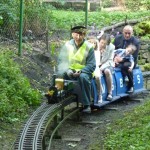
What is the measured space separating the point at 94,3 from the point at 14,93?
13.4 metres

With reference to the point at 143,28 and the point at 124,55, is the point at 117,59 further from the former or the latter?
the point at 143,28

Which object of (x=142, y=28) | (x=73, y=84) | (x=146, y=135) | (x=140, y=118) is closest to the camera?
(x=146, y=135)

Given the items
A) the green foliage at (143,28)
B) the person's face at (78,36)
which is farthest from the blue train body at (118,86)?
the green foliage at (143,28)

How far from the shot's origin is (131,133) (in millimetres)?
7473

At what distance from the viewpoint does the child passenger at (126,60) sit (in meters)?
10.7

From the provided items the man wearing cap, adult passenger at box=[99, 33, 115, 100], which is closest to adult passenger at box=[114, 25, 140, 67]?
adult passenger at box=[99, 33, 115, 100]

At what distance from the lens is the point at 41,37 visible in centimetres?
1283

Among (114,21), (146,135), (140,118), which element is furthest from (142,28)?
(146,135)

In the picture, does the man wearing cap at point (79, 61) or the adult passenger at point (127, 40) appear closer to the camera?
the man wearing cap at point (79, 61)

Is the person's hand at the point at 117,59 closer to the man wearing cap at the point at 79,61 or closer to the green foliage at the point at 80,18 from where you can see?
the man wearing cap at the point at 79,61

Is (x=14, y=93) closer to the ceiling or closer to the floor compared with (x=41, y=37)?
closer to the floor

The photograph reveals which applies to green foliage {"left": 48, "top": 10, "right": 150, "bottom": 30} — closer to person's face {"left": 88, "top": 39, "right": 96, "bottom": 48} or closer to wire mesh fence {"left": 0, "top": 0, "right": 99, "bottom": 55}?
wire mesh fence {"left": 0, "top": 0, "right": 99, "bottom": 55}

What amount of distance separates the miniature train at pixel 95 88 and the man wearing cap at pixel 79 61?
138 millimetres

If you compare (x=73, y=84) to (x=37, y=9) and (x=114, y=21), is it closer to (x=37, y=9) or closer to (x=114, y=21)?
(x=37, y=9)
